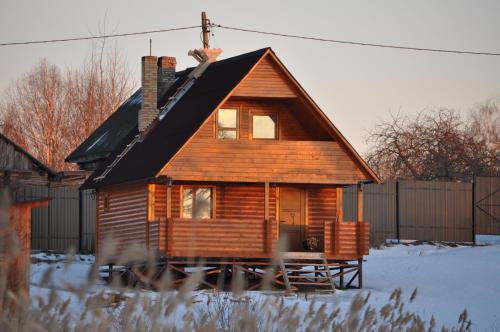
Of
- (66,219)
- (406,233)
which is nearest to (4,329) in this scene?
(66,219)

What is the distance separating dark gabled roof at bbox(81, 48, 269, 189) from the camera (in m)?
25.7

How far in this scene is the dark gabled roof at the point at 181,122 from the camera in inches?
1012

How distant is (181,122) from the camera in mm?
26969

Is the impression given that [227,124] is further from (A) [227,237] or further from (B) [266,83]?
(A) [227,237]

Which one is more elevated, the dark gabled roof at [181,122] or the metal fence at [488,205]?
the dark gabled roof at [181,122]

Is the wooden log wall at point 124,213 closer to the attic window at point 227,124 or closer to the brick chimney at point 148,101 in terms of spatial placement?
the brick chimney at point 148,101

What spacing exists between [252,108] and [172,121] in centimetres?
225

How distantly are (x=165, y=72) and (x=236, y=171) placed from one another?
737 centimetres

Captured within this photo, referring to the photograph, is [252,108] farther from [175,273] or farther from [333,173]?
[175,273]

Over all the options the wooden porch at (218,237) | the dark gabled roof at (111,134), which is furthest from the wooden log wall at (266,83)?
the dark gabled roof at (111,134)

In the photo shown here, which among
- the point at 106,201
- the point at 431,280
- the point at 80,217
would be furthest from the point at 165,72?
the point at 431,280

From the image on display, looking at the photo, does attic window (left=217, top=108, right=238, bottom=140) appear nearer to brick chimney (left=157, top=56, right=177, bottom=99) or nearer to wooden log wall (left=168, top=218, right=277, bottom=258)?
wooden log wall (left=168, top=218, right=277, bottom=258)

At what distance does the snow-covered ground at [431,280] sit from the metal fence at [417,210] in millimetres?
1120

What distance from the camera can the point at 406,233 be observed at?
3725 cm
